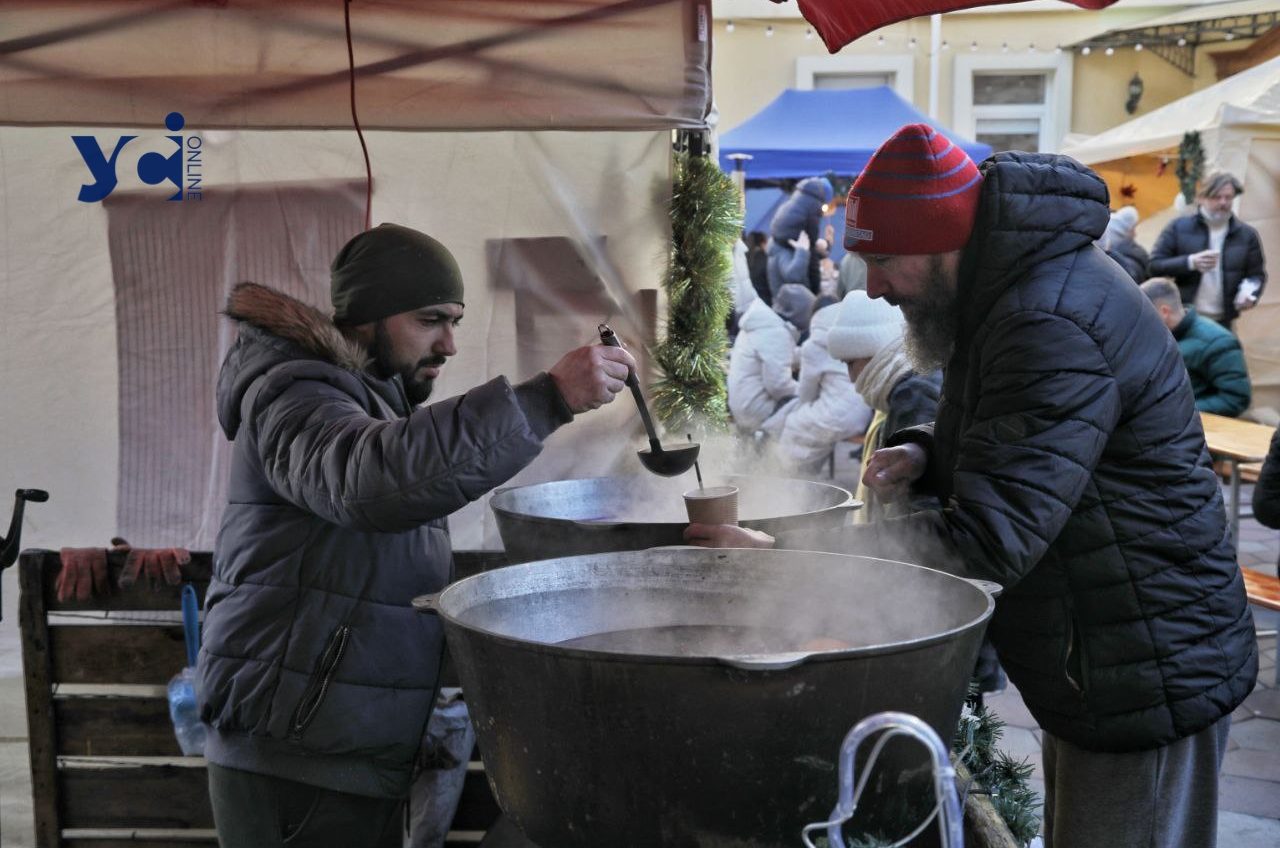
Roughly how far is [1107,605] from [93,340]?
281 cm

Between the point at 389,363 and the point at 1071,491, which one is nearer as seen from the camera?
the point at 1071,491

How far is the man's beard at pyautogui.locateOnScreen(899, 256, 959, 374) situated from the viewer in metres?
2.35

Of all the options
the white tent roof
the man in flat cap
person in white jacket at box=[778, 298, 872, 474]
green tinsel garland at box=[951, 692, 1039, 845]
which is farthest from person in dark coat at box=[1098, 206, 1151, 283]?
the man in flat cap

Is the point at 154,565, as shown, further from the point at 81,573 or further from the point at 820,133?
the point at 820,133

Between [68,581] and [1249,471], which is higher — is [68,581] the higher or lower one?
the higher one

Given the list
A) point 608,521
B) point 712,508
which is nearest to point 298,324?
point 608,521

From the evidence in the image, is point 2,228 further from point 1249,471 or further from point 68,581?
point 1249,471

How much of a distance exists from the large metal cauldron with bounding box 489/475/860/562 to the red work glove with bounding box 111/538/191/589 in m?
0.92

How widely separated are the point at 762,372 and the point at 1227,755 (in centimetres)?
398

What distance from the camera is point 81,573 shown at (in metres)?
3.24

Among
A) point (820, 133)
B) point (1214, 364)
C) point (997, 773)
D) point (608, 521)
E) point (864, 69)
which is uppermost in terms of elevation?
point (864, 69)

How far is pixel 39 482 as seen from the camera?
3.62 m

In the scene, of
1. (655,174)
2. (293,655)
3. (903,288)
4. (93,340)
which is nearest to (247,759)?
(293,655)

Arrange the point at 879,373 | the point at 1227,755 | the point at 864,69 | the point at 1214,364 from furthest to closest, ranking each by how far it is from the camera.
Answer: the point at 864,69 < the point at 1214,364 < the point at 1227,755 < the point at 879,373
